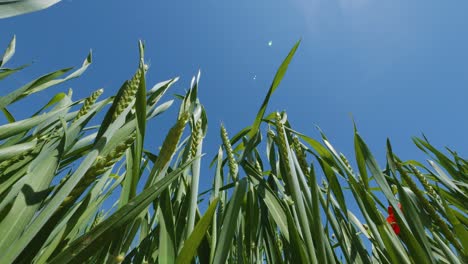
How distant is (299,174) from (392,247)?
21cm

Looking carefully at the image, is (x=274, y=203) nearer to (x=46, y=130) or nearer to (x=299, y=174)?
(x=299, y=174)

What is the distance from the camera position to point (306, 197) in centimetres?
61

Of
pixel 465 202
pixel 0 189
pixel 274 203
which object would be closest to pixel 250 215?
pixel 274 203

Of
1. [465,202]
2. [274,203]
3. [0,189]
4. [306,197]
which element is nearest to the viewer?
[0,189]

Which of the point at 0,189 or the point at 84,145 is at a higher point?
the point at 84,145

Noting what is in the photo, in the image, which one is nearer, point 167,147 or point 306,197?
point 167,147

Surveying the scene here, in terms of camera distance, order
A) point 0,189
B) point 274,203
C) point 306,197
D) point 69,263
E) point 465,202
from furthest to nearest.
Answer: point 465,202
point 274,203
point 306,197
point 0,189
point 69,263

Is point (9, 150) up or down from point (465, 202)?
down

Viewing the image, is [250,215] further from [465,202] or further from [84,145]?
[465,202]

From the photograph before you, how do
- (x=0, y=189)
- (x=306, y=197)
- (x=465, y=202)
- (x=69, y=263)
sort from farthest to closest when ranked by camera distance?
(x=465, y=202) < (x=306, y=197) < (x=0, y=189) < (x=69, y=263)

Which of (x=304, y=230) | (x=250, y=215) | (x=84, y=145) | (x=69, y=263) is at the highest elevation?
(x=84, y=145)

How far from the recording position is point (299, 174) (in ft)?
2.11

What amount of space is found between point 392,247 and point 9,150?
2.20 feet

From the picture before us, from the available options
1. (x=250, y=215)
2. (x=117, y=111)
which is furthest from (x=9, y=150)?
(x=250, y=215)
